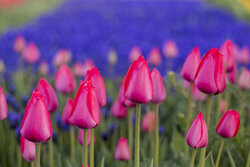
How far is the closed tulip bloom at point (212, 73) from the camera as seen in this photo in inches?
54.6

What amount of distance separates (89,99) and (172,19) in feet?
34.2

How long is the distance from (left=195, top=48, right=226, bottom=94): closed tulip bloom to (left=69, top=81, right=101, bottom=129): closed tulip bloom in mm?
378

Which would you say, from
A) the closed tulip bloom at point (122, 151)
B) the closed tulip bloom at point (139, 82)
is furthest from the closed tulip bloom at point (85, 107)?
the closed tulip bloom at point (122, 151)

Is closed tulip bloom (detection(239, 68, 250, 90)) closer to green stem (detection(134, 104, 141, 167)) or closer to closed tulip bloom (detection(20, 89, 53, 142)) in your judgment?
green stem (detection(134, 104, 141, 167))

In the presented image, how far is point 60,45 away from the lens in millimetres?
7148

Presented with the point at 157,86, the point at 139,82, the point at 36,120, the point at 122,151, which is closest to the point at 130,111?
the point at 122,151

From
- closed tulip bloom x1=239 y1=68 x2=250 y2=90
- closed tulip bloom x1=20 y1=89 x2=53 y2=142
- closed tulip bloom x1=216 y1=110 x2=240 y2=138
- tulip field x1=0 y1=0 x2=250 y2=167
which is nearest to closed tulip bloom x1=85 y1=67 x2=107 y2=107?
tulip field x1=0 y1=0 x2=250 y2=167

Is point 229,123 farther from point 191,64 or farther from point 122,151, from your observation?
point 122,151

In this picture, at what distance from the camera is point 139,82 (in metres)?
1.35

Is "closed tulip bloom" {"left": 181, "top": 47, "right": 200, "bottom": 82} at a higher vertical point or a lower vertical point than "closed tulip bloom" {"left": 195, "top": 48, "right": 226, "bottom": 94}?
higher

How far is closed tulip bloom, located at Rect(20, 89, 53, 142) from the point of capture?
127cm

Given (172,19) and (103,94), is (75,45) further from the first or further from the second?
(103,94)

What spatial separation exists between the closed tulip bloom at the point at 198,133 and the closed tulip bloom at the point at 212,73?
0.35 feet

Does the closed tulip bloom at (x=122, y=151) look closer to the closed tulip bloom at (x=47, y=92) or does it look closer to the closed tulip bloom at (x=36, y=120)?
the closed tulip bloom at (x=47, y=92)
